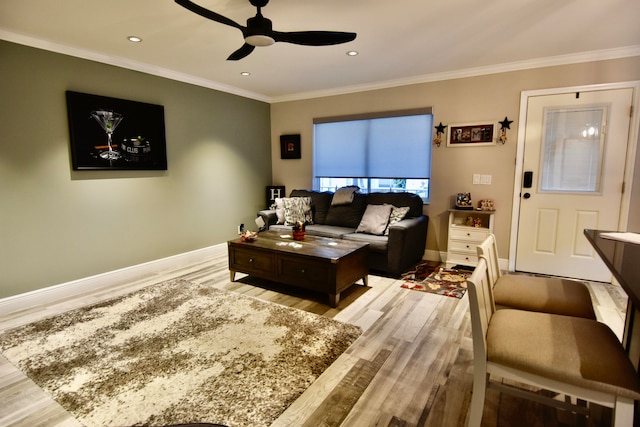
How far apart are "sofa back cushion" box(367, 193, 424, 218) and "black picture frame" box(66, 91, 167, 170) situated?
9.28ft

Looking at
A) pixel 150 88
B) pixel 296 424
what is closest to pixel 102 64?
pixel 150 88

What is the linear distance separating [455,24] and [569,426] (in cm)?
286

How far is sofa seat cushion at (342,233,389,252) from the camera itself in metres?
3.82

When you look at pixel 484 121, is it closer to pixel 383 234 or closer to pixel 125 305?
pixel 383 234

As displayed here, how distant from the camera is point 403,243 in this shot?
12.3 feet

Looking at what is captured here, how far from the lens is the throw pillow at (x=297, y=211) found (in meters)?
4.74

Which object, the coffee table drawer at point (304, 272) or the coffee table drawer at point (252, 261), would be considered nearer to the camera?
the coffee table drawer at point (304, 272)

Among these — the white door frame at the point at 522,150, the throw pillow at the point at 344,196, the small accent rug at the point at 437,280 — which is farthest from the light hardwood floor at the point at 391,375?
the throw pillow at the point at 344,196

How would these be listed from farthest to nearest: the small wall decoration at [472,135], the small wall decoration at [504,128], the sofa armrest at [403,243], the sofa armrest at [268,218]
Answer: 1. the sofa armrest at [268,218]
2. the small wall decoration at [472,135]
3. the small wall decoration at [504,128]
4. the sofa armrest at [403,243]

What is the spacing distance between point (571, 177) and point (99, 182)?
518 centimetres

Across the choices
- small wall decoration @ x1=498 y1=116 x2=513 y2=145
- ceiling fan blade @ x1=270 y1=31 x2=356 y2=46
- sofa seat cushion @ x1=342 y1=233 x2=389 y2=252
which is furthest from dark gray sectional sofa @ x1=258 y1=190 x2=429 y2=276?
ceiling fan blade @ x1=270 y1=31 x2=356 y2=46

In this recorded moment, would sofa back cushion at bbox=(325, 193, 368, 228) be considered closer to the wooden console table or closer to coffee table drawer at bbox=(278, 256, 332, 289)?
coffee table drawer at bbox=(278, 256, 332, 289)

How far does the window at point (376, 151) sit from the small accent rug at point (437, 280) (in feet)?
3.59

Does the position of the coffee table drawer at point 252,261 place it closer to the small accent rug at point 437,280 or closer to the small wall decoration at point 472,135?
the small accent rug at point 437,280
